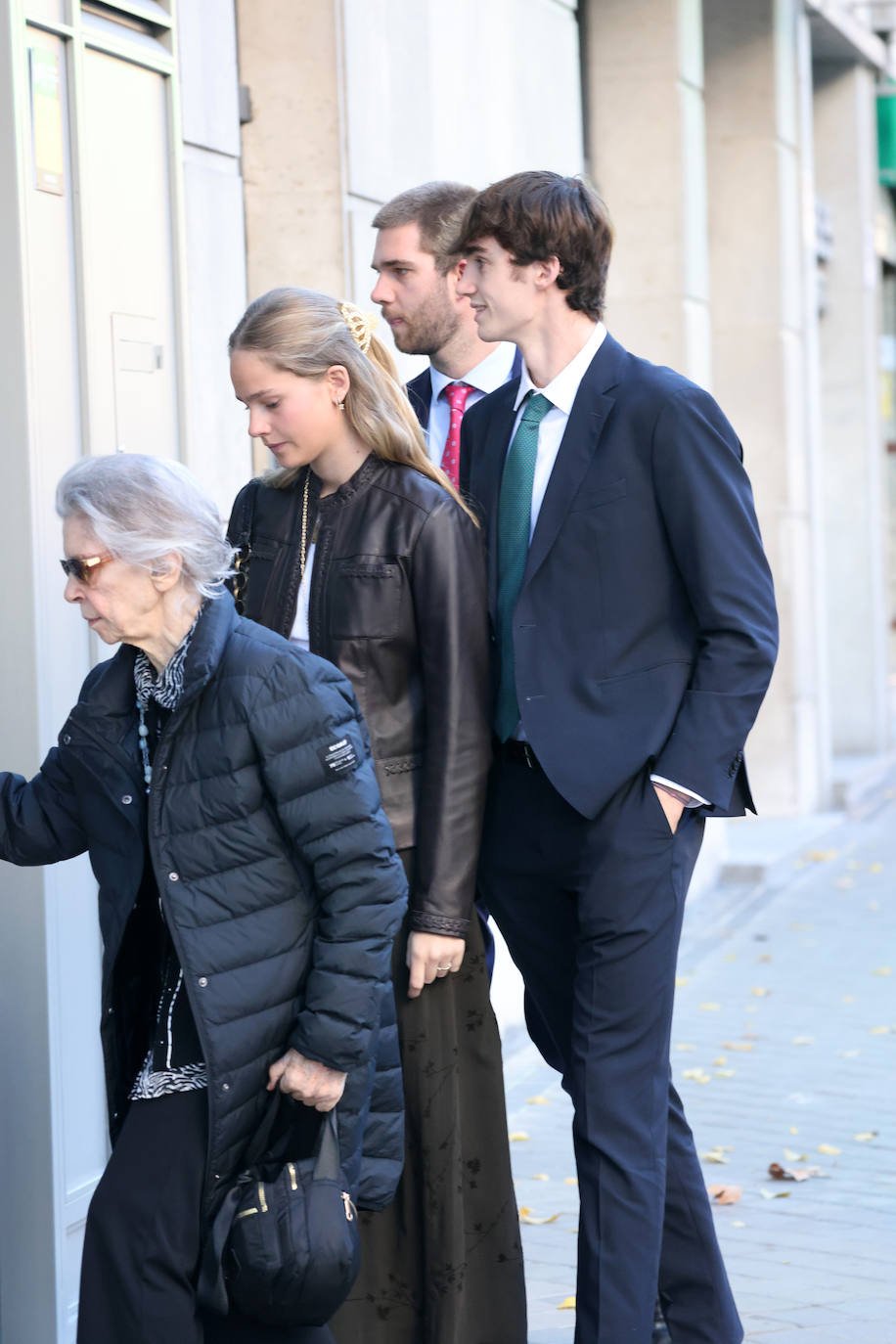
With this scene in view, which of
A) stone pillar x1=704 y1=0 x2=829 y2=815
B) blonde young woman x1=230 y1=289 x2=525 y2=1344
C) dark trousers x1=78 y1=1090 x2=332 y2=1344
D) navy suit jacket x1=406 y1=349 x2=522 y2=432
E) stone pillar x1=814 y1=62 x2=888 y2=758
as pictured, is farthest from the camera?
stone pillar x1=814 y1=62 x2=888 y2=758

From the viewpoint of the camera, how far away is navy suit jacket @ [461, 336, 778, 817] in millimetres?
3139

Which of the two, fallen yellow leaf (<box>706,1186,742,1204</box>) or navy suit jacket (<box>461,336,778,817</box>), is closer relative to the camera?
navy suit jacket (<box>461,336,778,817</box>)

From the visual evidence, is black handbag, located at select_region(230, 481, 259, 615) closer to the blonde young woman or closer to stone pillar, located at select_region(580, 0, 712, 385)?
the blonde young woman

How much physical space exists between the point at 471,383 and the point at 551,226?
782 millimetres

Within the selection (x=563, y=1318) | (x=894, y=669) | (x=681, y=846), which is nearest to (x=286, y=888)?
(x=681, y=846)

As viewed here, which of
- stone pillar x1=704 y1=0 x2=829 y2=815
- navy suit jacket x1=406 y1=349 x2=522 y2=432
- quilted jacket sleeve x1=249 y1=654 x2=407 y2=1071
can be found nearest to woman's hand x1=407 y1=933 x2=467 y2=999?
quilted jacket sleeve x1=249 y1=654 x2=407 y2=1071

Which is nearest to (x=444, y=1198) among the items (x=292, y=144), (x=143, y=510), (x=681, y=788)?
(x=681, y=788)

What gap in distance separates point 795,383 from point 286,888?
9.16 meters

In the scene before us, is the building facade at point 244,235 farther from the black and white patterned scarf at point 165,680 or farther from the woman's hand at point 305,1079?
the woman's hand at point 305,1079

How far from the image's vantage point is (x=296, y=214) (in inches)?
222

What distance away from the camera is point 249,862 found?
8.95 feet

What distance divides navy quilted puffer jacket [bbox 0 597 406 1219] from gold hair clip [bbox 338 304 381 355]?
68 cm

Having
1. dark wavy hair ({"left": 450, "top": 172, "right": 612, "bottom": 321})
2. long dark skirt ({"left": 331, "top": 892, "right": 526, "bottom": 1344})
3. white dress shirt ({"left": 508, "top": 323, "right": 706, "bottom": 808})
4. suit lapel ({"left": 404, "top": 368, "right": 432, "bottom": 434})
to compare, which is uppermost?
dark wavy hair ({"left": 450, "top": 172, "right": 612, "bottom": 321})

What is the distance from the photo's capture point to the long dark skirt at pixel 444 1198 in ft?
11.2
